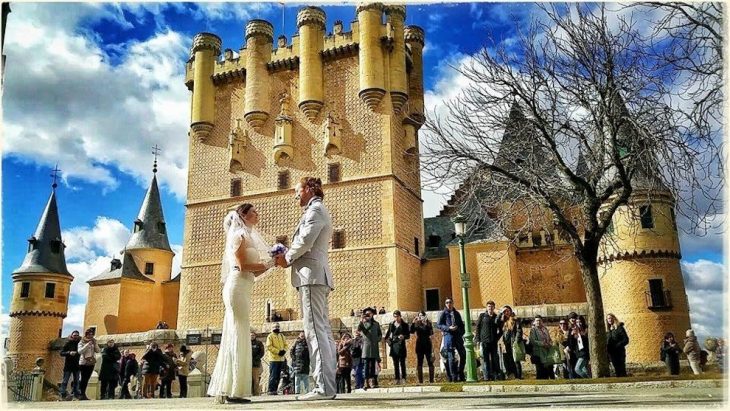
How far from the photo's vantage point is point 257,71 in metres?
31.2

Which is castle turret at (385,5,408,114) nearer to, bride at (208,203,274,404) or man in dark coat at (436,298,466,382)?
man in dark coat at (436,298,466,382)

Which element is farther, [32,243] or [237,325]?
[32,243]

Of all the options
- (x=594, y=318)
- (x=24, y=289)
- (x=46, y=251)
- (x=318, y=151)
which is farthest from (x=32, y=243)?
(x=594, y=318)

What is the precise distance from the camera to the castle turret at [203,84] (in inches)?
1261

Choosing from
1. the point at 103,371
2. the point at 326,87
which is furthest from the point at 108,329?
the point at 103,371

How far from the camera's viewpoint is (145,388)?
44.8 ft

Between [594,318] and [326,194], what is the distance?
18.2 m

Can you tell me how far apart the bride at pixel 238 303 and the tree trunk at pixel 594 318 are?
8706 mm

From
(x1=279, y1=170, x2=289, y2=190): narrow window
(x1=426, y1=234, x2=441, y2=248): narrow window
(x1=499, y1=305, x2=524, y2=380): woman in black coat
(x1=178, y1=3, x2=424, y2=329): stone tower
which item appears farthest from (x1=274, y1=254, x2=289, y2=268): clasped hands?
(x1=426, y1=234, x2=441, y2=248): narrow window

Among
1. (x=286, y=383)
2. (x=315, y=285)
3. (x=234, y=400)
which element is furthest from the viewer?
(x=286, y=383)

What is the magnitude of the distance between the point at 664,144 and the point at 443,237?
19859mm

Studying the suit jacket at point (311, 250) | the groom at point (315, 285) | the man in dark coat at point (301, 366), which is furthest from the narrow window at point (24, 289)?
the suit jacket at point (311, 250)

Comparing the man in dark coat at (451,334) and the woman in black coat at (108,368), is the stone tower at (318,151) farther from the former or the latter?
the woman in black coat at (108,368)

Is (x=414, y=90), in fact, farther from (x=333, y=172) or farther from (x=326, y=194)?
(x=326, y=194)
